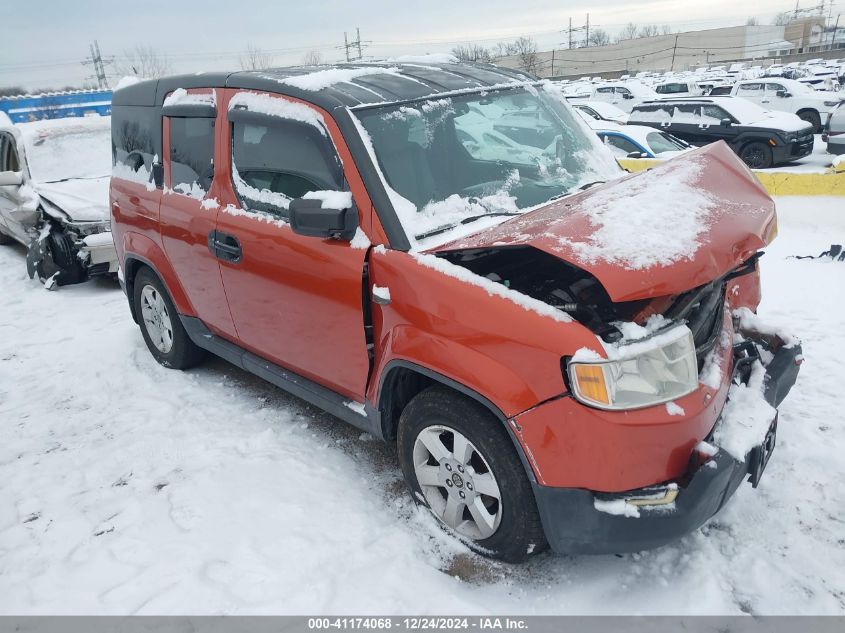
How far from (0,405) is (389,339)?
3.41 metres

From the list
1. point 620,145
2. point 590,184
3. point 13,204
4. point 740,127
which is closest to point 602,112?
point 740,127

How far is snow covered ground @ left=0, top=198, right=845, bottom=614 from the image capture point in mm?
2539

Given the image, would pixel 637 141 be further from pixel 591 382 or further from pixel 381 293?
pixel 591 382

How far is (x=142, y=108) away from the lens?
4305 mm

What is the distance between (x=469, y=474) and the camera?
2.60 m

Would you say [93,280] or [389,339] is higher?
[389,339]

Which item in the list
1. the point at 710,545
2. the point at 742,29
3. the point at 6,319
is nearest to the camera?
the point at 710,545

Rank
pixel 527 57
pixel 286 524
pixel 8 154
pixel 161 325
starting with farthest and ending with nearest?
pixel 527 57
pixel 8 154
pixel 161 325
pixel 286 524

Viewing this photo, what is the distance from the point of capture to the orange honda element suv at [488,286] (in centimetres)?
223

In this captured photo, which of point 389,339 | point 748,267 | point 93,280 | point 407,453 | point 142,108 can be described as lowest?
point 93,280

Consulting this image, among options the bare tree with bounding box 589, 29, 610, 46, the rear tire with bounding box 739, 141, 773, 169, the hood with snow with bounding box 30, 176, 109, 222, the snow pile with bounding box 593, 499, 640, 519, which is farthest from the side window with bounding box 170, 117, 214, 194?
the bare tree with bounding box 589, 29, 610, 46

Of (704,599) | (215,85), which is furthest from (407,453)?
(215,85)

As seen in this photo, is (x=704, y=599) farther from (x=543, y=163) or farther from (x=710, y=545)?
(x=543, y=163)

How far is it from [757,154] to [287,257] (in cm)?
1347
